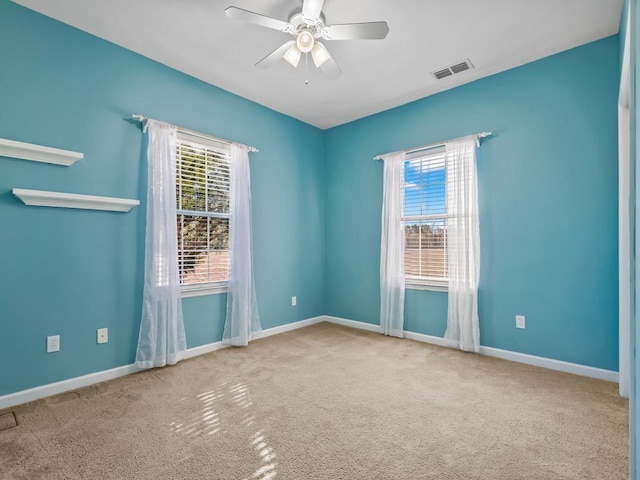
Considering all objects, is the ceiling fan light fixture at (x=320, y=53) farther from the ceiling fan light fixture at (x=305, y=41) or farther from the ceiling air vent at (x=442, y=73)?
the ceiling air vent at (x=442, y=73)

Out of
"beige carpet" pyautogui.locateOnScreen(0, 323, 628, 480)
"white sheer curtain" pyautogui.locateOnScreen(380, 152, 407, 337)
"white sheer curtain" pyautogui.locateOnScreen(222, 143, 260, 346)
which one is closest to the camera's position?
"beige carpet" pyautogui.locateOnScreen(0, 323, 628, 480)

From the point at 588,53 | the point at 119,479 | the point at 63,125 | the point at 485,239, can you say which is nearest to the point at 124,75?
the point at 63,125

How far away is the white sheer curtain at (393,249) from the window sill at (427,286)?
10cm

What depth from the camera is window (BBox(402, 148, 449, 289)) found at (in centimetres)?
383

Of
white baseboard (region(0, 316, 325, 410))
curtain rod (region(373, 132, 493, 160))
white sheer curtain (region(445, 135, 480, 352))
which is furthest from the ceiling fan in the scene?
white baseboard (region(0, 316, 325, 410))

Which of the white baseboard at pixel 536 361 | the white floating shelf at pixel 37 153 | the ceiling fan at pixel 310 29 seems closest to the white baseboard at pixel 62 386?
the white floating shelf at pixel 37 153

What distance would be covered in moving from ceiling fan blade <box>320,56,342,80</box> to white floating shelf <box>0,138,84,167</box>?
2011 mm

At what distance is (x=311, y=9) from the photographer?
7.29 feet

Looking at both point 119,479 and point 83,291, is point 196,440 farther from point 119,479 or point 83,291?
point 83,291

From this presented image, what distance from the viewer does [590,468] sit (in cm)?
174

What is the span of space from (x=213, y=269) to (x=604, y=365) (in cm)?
369

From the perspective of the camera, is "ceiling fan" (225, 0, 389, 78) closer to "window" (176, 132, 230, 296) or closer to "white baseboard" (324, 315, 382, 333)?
"window" (176, 132, 230, 296)

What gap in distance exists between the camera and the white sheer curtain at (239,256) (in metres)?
3.72

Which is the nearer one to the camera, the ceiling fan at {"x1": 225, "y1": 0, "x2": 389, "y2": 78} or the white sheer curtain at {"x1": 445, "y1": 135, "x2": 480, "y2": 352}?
the ceiling fan at {"x1": 225, "y1": 0, "x2": 389, "y2": 78}
